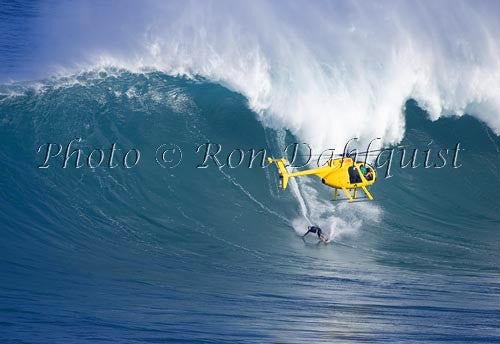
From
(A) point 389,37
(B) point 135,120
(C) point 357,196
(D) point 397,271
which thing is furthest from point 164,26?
(D) point 397,271

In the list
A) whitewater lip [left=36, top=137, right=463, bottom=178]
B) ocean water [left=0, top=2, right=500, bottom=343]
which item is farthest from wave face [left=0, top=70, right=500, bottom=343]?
whitewater lip [left=36, top=137, right=463, bottom=178]

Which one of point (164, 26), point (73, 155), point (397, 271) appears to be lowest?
point (397, 271)

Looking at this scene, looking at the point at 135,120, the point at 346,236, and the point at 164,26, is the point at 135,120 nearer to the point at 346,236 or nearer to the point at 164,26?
the point at 164,26

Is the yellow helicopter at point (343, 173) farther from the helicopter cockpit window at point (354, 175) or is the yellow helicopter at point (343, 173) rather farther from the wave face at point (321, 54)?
the wave face at point (321, 54)

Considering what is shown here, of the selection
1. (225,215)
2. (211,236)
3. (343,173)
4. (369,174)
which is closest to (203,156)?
(225,215)

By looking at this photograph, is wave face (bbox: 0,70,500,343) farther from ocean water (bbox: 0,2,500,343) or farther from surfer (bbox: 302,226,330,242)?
surfer (bbox: 302,226,330,242)

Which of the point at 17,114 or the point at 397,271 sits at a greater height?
the point at 17,114
